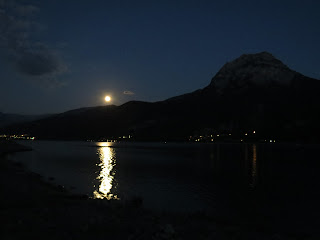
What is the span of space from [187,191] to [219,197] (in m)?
6.15

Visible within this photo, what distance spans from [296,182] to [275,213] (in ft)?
87.7

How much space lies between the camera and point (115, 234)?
17047mm

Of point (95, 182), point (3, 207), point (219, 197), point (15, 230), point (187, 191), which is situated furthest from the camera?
point (95, 182)

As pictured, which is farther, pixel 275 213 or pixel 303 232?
pixel 275 213

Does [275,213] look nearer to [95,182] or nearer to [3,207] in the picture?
[3,207]

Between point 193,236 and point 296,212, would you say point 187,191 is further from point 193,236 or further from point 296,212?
point 193,236

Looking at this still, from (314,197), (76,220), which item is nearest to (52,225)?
(76,220)

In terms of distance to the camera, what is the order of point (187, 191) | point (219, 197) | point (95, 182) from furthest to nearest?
point (95, 182)
point (187, 191)
point (219, 197)

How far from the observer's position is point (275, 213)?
30.5 meters

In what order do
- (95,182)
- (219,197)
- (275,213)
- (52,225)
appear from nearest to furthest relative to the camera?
(52,225) < (275,213) < (219,197) < (95,182)

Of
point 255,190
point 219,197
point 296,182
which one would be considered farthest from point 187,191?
point 296,182

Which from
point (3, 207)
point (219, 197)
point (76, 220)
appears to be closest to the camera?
point (76, 220)

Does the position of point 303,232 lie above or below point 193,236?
below

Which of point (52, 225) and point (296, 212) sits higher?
point (52, 225)
